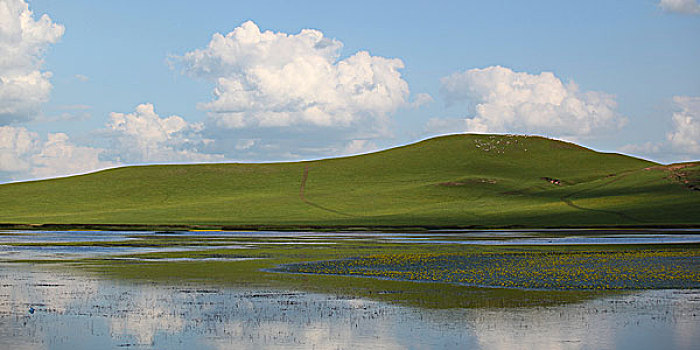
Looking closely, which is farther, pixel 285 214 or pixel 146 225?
pixel 285 214

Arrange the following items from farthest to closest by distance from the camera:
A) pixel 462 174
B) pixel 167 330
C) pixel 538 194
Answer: pixel 462 174 → pixel 538 194 → pixel 167 330

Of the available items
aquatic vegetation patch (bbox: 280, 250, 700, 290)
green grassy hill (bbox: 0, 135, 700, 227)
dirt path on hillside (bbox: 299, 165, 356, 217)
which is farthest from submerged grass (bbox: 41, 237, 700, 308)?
dirt path on hillside (bbox: 299, 165, 356, 217)

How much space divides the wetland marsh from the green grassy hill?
241 ft

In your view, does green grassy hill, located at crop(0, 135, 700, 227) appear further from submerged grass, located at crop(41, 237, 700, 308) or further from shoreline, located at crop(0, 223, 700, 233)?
submerged grass, located at crop(41, 237, 700, 308)

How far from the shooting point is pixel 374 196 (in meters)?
161

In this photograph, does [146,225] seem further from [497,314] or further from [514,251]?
[497,314]

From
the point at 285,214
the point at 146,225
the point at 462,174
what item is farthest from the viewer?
the point at 462,174

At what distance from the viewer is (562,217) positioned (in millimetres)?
126188

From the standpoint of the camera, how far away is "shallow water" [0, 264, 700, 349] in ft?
78.3

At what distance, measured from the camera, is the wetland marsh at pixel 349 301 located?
2461 centimetres

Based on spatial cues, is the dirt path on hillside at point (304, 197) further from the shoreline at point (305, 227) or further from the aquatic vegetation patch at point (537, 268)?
the aquatic vegetation patch at point (537, 268)

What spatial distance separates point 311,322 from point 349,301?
Answer: 5.55m

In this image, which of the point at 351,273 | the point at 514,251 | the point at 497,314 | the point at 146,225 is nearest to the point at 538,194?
the point at 146,225

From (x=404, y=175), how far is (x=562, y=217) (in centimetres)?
6686
